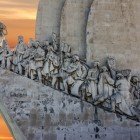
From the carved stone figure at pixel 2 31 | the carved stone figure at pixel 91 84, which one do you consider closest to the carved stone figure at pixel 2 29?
the carved stone figure at pixel 2 31

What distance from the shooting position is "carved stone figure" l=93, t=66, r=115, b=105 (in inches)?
813

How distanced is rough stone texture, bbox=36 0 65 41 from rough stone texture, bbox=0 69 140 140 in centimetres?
217

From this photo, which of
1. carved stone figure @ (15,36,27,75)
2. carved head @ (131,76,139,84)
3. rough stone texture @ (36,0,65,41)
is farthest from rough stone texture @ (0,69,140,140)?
rough stone texture @ (36,0,65,41)

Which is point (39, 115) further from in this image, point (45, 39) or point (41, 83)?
point (45, 39)

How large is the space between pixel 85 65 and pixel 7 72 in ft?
7.44

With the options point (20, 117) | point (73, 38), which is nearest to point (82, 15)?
point (73, 38)

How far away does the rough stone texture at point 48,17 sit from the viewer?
22.1 metres

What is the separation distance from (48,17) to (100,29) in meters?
1.72

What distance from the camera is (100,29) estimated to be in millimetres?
21656

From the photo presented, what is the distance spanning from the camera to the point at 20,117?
20406mm

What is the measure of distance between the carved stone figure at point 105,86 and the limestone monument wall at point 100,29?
32.6 inches

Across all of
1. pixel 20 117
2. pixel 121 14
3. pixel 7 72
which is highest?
pixel 121 14

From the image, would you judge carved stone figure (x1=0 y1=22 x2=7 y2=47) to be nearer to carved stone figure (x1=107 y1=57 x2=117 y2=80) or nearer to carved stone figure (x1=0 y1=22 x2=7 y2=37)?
carved stone figure (x1=0 y1=22 x2=7 y2=37)

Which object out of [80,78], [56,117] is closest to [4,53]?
[80,78]
